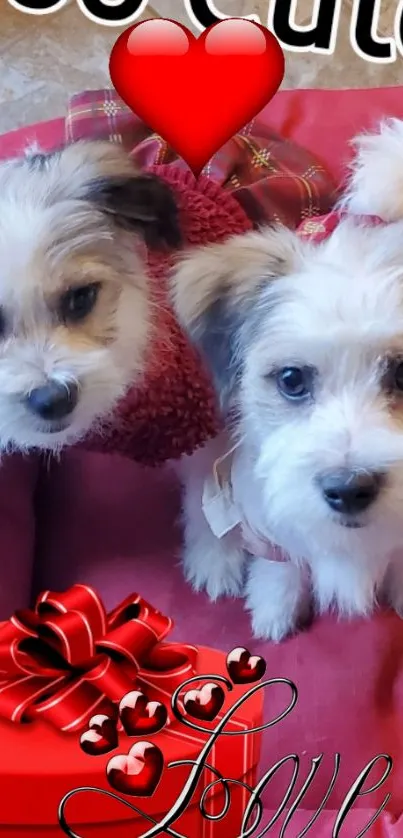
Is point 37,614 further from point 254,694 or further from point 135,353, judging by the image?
point 135,353

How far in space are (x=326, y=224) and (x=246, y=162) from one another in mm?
252

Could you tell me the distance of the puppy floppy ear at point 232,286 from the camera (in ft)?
2.56

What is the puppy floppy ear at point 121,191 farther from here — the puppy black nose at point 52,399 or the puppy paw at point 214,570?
the puppy paw at point 214,570

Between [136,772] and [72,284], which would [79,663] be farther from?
[72,284]

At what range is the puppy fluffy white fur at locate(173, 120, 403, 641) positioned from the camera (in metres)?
0.69

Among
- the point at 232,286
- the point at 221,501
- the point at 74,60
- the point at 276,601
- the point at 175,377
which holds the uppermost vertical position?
the point at 74,60

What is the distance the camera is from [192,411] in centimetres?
87

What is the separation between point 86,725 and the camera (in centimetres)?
54

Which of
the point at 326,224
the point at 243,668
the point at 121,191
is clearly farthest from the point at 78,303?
the point at 243,668

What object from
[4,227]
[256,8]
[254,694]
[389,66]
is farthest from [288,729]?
[389,66]

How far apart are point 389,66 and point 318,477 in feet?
2.09

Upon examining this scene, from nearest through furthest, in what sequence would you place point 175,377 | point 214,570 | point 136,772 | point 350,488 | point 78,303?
point 136,772, point 350,488, point 78,303, point 175,377, point 214,570

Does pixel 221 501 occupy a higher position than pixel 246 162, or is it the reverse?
pixel 246 162

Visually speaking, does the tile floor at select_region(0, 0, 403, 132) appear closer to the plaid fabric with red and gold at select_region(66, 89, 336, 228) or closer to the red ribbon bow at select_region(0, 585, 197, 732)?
the plaid fabric with red and gold at select_region(66, 89, 336, 228)
